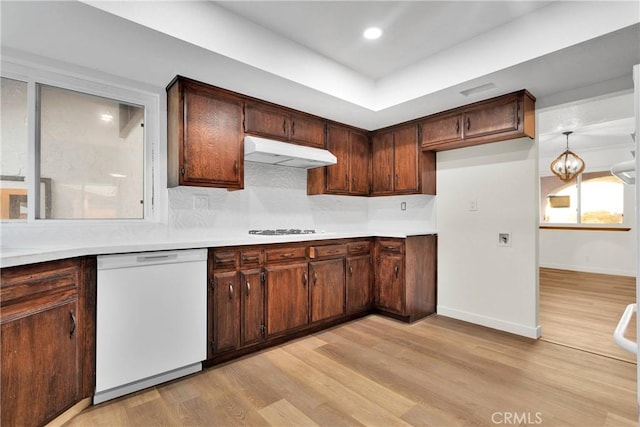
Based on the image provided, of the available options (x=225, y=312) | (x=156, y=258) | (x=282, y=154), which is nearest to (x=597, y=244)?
(x=282, y=154)

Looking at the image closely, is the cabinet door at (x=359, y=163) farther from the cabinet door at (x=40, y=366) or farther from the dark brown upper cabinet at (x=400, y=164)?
the cabinet door at (x=40, y=366)

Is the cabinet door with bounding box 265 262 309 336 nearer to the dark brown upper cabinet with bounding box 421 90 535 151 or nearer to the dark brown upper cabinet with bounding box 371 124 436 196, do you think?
the dark brown upper cabinet with bounding box 371 124 436 196

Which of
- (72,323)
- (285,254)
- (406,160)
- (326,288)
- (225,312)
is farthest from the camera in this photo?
(406,160)

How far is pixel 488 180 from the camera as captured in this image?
3.25m

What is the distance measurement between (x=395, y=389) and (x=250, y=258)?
140cm

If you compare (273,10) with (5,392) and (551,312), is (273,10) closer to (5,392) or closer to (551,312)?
(5,392)

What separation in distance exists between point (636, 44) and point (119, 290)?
3586mm

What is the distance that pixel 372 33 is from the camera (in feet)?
7.95

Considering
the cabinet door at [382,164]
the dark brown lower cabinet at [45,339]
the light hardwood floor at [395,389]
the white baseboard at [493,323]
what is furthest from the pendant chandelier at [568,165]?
the dark brown lower cabinet at [45,339]

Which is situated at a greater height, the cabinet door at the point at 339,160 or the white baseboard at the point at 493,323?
the cabinet door at the point at 339,160

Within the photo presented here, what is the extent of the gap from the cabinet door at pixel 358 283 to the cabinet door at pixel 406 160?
939 millimetres

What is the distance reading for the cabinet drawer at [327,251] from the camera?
2.96 meters

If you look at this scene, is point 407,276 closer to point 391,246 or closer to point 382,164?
point 391,246

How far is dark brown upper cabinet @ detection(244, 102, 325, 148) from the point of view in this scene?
2881 mm
